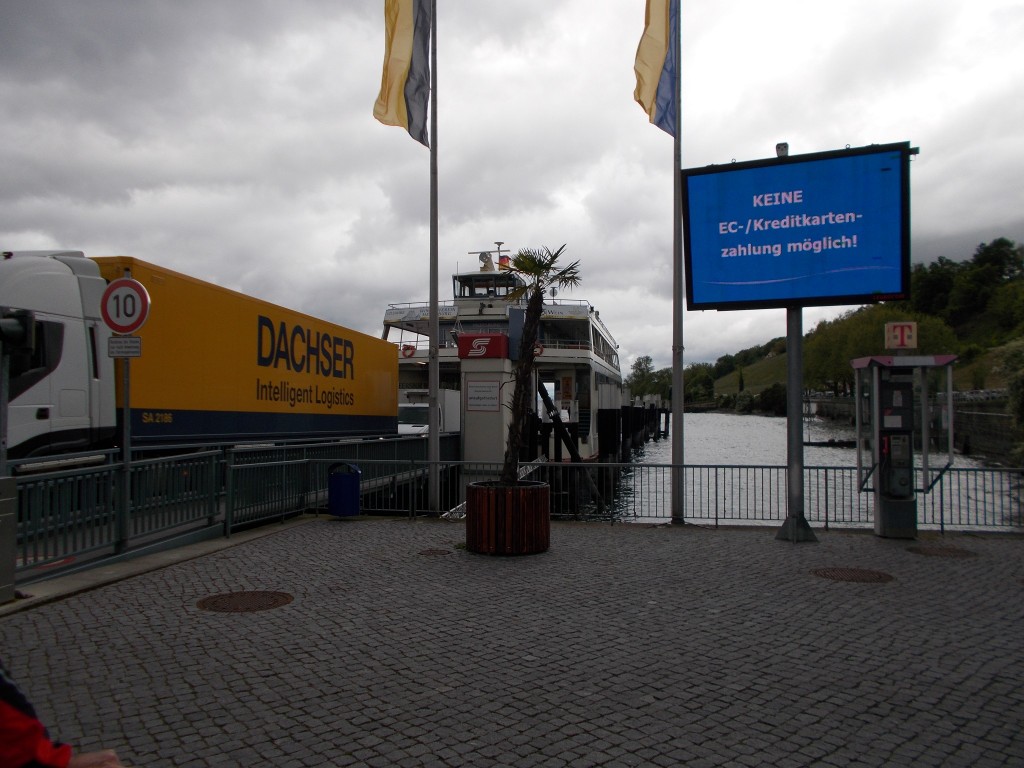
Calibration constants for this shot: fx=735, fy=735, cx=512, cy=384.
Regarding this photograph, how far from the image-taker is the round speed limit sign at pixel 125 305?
7.61 meters

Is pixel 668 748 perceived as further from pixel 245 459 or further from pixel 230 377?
pixel 230 377

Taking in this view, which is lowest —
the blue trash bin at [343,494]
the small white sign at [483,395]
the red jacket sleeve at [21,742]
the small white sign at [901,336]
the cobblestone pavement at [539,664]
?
the cobblestone pavement at [539,664]

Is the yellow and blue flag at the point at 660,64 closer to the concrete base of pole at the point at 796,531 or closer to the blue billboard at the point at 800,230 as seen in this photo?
the blue billboard at the point at 800,230

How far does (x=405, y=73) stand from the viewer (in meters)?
12.7

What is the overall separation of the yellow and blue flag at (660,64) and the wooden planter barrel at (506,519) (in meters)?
6.60

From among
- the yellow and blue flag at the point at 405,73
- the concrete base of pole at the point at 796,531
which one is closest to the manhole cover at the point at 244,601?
the concrete base of pole at the point at 796,531

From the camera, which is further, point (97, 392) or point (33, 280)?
point (97, 392)

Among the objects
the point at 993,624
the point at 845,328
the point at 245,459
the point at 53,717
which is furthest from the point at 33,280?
the point at 845,328

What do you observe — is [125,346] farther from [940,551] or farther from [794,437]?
[940,551]

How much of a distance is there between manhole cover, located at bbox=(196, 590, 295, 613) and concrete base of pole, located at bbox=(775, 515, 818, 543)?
6.48 m

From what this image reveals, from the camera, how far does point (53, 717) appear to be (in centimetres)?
400

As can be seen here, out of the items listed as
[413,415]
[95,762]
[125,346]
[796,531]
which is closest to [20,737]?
[95,762]

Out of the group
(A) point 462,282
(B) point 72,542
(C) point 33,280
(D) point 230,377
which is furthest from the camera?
(A) point 462,282

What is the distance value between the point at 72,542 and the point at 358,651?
383 cm
